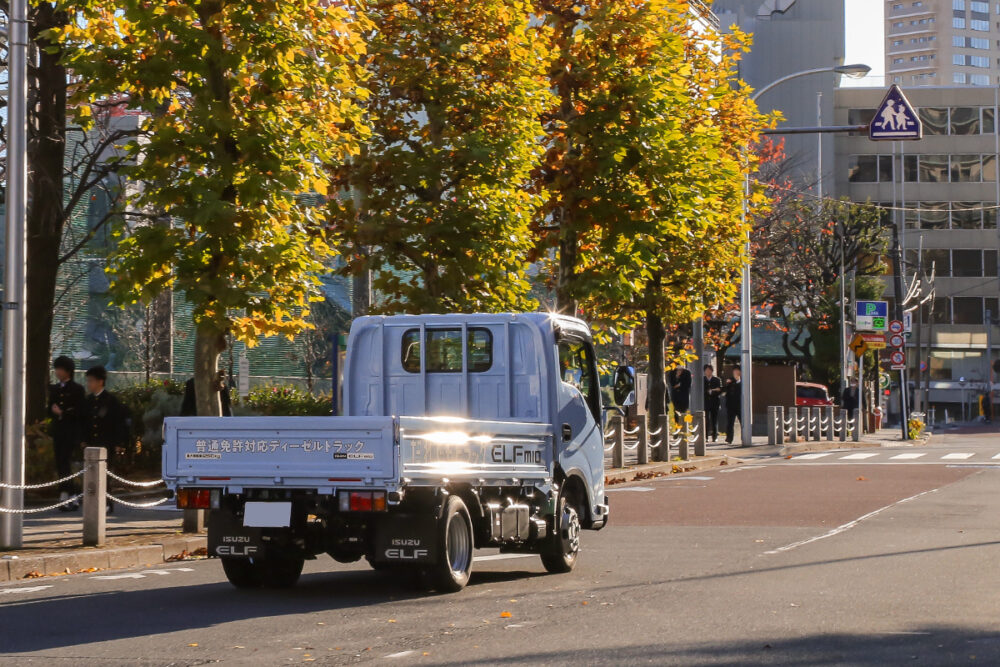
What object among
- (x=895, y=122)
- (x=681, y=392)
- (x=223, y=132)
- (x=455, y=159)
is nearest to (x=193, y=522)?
(x=223, y=132)

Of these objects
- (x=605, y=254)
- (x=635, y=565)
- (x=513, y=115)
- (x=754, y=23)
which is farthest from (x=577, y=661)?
(x=754, y=23)

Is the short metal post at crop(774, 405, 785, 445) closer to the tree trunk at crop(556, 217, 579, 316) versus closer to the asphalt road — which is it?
the tree trunk at crop(556, 217, 579, 316)

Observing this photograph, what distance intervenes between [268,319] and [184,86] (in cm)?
245

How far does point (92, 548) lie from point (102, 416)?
14.7 ft

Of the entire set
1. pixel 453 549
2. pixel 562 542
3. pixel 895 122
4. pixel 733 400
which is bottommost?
pixel 562 542

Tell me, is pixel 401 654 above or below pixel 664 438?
below

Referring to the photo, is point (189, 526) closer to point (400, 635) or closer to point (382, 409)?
point (382, 409)

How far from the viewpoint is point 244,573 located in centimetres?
1101

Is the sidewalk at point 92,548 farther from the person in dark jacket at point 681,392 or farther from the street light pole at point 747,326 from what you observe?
the street light pole at point 747,326

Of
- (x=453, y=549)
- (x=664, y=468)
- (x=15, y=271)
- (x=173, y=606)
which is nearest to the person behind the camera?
(x=173, y=606)

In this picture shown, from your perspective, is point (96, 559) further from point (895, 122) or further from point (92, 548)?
point (895, 122)

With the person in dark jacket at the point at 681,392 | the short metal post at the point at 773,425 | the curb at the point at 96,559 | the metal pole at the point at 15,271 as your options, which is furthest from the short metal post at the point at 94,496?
the short metal post at the point at 773,425

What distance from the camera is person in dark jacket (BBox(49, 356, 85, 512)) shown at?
17.5 m

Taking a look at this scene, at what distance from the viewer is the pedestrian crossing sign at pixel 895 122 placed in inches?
1220
